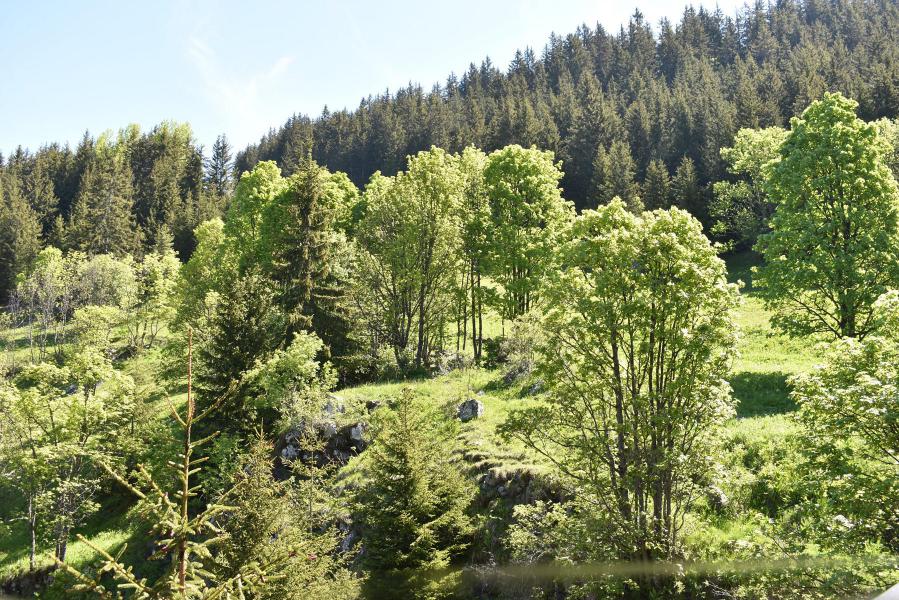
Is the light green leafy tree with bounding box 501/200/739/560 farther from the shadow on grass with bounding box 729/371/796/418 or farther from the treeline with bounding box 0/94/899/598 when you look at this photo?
the shadow on grass with bounding box 729/371/796/418

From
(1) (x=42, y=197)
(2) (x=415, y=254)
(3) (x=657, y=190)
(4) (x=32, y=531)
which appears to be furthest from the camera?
(1) (x=42, y=197)

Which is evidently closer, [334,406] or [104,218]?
[334,406]

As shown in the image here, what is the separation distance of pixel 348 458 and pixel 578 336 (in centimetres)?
1383

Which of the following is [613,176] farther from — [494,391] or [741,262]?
[494,391]

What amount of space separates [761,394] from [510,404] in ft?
32.1

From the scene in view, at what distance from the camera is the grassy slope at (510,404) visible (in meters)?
17.3

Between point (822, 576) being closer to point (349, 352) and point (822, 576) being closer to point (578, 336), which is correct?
point (578, 336)

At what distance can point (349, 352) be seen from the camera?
106 ft

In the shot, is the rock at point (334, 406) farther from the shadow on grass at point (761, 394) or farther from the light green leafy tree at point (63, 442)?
the shadow on grass at point (761, 394)

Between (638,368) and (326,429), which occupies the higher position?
(638,368)

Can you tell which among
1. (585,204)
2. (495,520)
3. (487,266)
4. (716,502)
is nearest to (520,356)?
(487,266)

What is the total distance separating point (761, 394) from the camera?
21453 millimetres

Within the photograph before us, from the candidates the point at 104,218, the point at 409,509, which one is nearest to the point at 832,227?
the point at 409,509

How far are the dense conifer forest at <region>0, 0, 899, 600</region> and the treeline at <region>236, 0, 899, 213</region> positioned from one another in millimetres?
1733
